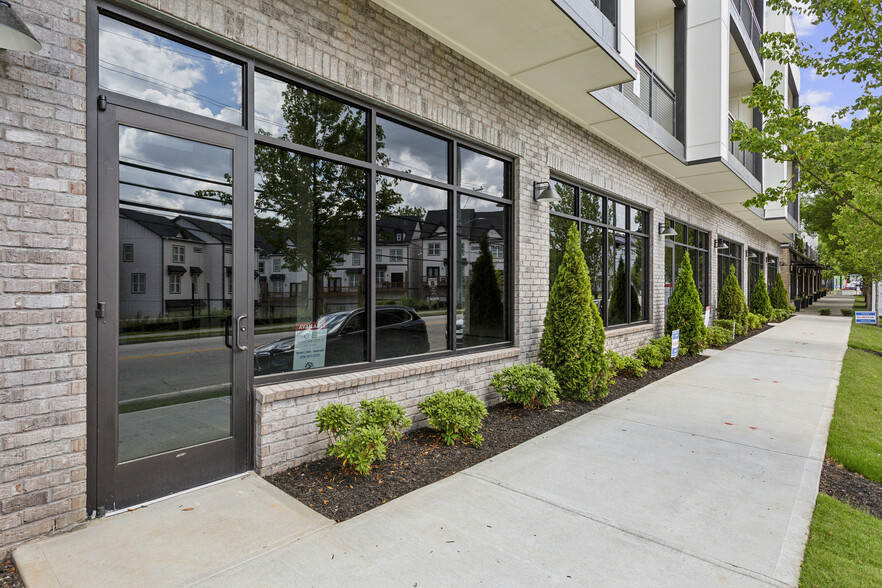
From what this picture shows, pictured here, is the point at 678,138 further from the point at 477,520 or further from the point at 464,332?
the point at 477,520

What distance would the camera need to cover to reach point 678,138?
9.94 metres

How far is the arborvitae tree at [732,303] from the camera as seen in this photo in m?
14.1

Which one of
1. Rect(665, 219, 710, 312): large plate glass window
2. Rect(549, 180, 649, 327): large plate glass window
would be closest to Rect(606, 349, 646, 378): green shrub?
Rect(549, 180, 649, 327): large plate glass window

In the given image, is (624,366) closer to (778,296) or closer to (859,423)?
(859,423)

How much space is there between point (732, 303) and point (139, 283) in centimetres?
1568

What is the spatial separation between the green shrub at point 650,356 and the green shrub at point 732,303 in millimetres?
7286

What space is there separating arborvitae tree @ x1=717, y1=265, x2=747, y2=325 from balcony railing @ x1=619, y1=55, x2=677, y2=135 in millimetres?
6716

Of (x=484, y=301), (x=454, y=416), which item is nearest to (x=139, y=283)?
(x=454, y=416)

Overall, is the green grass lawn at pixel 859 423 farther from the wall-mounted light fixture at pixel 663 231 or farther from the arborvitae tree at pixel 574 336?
the wall-mounted light fixture at pixel 663 231

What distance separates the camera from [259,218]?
383 cm

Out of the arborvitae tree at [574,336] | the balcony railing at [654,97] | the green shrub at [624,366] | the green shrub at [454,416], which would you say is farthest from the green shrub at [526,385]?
the balcony railing at [654,97]

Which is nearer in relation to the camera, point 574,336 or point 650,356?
point 574,336

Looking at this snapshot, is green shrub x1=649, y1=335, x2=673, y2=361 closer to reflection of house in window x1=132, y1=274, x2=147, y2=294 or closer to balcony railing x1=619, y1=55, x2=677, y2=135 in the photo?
balcony railing x1=619, y1=55, x2=677, y2=135

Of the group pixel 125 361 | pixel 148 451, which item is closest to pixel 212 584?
pixel 148 451
